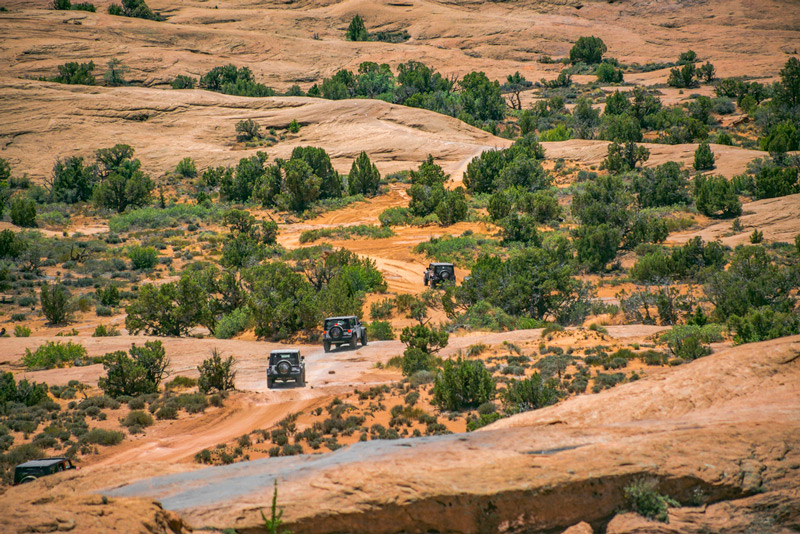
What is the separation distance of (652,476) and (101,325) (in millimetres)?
27960

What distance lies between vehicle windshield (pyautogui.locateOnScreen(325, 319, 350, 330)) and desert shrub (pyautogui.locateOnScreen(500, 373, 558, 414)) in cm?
1006

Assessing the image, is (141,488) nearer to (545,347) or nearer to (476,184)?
(545,347)

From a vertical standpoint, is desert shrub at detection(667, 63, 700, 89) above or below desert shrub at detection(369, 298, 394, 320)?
above

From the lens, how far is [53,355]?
2530cm

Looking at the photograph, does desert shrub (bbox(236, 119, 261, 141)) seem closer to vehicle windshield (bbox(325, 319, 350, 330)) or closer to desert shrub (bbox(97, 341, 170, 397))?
vehicle windshield (bbox(325, 319, 350, 330))

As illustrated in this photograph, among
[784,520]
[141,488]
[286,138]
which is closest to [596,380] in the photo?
[784,520]

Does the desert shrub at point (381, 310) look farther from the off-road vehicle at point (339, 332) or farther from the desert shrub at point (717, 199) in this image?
the desert shrub at point (717, 199)

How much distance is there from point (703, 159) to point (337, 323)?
121ft

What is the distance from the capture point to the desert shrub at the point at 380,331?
29.4 m

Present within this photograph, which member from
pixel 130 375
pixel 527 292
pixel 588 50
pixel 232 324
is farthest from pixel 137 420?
pixel 588 50

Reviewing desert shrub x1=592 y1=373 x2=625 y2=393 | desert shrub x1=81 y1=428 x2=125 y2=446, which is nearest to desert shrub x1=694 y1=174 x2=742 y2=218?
desert shrub x1=592 y1=373 x2=625 y2=393

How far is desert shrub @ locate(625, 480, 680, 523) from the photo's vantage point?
7.86 m

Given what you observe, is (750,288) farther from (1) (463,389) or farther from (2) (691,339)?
(1) (463,389)

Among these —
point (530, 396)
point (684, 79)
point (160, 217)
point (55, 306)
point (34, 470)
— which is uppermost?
point (684, 79)
